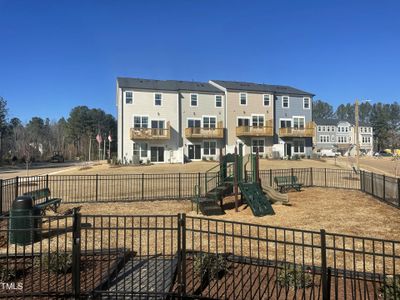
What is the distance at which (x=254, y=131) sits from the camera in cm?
4300

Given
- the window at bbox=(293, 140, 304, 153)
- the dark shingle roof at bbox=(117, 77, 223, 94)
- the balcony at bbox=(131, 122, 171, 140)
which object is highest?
the dark shingle roof at bbox=(117, 77, 223, 94)

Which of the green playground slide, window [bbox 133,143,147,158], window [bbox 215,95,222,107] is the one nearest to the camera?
the green playground slide

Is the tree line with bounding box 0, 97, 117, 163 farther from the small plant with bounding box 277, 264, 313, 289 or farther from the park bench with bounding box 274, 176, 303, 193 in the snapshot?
the small plant with bounding box 277, 264, 313, 289

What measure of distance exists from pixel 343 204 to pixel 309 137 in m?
34.7

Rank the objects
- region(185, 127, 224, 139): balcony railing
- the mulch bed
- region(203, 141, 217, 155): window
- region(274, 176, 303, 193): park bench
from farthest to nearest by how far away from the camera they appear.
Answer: region(203, 141, 217, 155): window < region(185, 127, 224, 139): balcony railing < region(274, 176, 303, 193): park bench < the mulch bed

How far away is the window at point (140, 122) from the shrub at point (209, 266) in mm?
35281

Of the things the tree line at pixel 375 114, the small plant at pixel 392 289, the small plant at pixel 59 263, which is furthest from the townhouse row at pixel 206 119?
the tree line at pixel 375 114

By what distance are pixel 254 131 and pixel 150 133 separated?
1416 centimetres

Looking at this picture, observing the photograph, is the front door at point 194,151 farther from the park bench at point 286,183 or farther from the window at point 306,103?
the park bench at point 286,183

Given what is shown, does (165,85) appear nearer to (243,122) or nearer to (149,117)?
(149,117)

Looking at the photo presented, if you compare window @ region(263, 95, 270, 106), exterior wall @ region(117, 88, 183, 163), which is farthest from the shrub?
window @ region(263, 95, 270, 106)

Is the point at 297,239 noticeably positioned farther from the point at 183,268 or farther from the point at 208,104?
the point at 208,104

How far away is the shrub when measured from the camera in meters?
5.32

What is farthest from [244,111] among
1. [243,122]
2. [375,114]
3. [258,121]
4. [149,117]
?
[375,114]
